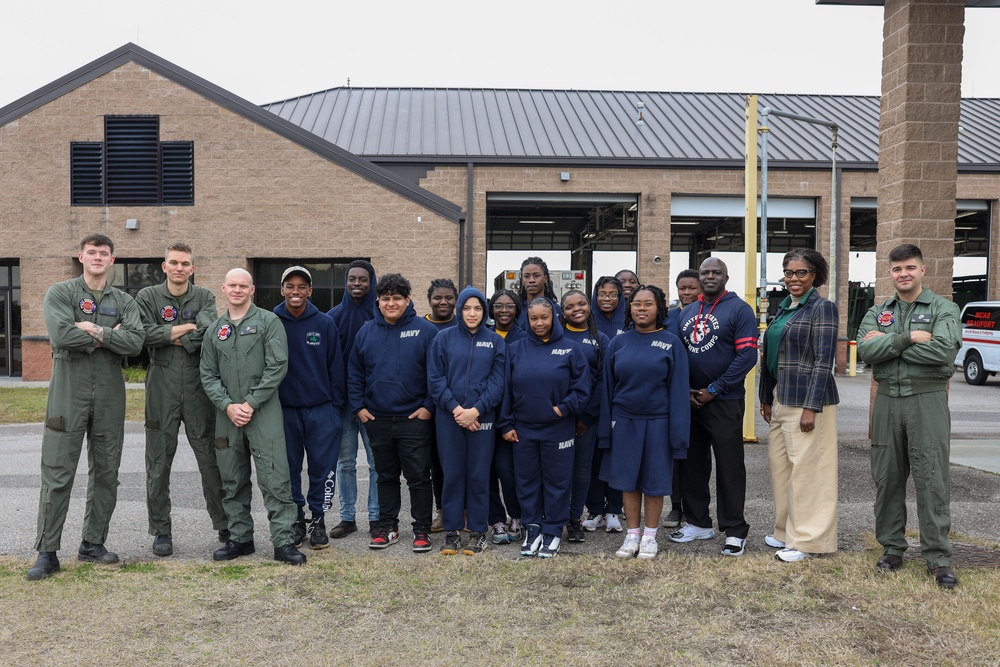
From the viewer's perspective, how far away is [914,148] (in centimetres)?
727

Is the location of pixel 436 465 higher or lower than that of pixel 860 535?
higher

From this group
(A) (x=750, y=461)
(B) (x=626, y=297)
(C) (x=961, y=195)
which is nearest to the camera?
(B) (x=626, y=297)

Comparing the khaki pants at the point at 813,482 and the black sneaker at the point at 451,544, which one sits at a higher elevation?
the khaki pants at the point at 813,482

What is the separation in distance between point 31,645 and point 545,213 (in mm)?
25968

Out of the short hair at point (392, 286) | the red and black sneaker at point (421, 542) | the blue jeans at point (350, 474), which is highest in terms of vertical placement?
the short hair at point (392, 286)

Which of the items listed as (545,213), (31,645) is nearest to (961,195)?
(545,213)

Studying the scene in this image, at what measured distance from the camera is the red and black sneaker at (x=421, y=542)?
5.67 metres

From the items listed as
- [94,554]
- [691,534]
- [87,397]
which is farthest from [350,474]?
[691,534]

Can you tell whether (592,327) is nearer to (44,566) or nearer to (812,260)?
(812,260)

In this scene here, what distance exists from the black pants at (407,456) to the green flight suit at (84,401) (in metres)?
1.73

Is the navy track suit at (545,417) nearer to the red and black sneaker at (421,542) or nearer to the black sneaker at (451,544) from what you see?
the black sneaker at (451,544)

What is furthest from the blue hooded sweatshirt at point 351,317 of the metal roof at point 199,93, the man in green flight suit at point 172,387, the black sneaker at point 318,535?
the metal roof at point 199,93

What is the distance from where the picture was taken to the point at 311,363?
582 centimetres

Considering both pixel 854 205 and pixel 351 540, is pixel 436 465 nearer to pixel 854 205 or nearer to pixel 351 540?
pixel 351 540
